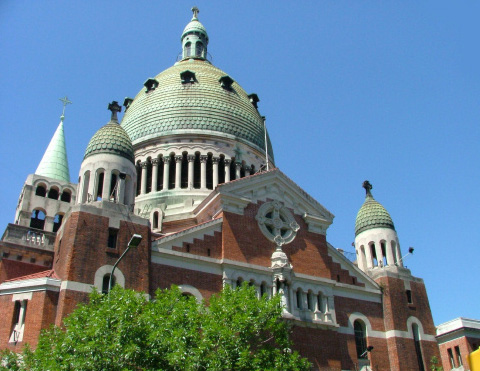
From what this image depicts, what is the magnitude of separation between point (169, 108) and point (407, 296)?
22764 mm

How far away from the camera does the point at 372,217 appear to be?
38750 mm

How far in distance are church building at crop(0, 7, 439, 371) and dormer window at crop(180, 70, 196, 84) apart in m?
2.17

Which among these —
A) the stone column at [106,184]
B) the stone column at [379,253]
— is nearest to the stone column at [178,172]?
the stone column at [106,184]

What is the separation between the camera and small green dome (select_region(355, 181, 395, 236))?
38469 millimetres

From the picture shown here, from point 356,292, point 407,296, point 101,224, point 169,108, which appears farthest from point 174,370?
point 169,108

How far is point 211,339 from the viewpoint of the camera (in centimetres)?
2117

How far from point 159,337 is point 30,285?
851cm

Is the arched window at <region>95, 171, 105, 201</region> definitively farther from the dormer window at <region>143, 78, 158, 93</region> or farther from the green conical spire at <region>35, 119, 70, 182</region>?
the dormer window at <region>143, 78, 158, 93</region>

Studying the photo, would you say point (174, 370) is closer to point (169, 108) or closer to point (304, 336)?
point (304, 336)

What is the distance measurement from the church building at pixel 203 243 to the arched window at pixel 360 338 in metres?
0.07

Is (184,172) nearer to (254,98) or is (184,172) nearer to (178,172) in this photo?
(178,172)

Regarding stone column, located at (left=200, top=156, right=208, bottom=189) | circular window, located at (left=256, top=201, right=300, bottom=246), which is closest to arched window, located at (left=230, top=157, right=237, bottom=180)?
stone column, located at (left=200, top=156, right=208, bottom=189)

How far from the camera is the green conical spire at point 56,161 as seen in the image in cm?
4188

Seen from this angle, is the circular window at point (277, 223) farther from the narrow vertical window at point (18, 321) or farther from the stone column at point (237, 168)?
the narrow vertical window at point (18, 321)
